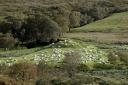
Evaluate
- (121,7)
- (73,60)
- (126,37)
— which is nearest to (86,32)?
(126,37)

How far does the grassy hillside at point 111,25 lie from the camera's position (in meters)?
138

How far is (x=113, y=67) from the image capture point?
68.5 meters

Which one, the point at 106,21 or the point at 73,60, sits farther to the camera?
the point at 106,21

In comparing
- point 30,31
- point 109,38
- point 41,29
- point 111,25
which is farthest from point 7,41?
point 111,25

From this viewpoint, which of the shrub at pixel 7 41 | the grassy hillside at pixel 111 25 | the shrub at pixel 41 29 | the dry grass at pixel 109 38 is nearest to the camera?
the shrub at pixel 7 41

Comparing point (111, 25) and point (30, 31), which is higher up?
point (30, 31)

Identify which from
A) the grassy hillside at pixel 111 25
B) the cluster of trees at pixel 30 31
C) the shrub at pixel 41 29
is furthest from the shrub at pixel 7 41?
the grassy hillside at pixel 111 25

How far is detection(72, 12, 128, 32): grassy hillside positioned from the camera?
453ft

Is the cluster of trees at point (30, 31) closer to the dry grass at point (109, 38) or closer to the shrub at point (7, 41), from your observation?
the shrub at point (7, 41)

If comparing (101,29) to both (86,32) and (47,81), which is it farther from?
(47,81)

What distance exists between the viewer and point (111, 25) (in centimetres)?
14788

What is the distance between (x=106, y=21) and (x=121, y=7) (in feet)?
107

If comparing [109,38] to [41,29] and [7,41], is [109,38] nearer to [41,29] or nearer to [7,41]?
[41,29]

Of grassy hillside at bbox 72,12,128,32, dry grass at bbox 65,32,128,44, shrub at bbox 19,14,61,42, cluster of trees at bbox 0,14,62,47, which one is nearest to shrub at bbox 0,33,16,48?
cluster of trees at bbox 0,14,62,47
